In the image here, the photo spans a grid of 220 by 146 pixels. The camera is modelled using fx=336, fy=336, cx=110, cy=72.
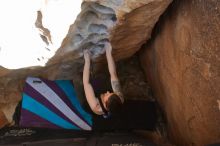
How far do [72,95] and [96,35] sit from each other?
0.94 m

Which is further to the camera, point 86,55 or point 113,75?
point 86,55

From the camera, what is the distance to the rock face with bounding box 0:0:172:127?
2787 millimetres

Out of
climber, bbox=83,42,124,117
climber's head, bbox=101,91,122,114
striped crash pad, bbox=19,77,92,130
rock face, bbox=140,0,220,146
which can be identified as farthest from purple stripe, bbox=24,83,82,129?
rock face, bbox=140,0,220,146

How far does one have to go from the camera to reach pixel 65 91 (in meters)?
3.71

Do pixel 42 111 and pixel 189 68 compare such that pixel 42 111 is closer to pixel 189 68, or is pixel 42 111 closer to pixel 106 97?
pixel 106 97

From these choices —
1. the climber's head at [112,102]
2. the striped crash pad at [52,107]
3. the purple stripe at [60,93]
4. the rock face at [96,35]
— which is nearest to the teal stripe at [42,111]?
the striped crash pad at [52,107]

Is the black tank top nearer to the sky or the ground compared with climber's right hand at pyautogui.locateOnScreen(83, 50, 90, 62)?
nearer to the ground

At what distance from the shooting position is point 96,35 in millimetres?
3113

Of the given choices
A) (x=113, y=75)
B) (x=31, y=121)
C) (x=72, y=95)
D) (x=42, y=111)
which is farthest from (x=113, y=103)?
(x=31, y=121)

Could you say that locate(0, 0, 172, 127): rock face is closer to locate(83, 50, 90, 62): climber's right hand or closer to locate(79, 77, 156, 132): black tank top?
locate(83, 50, 90, 62): climber's right hand

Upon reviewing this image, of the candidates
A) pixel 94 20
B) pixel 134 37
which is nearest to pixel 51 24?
pixel 94 20

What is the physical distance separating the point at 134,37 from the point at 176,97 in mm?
737

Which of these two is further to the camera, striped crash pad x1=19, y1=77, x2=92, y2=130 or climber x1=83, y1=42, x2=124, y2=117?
striped crash pad x1=19, y1=77, x2=92, y2=130

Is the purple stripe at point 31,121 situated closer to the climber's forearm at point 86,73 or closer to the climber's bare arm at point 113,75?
the climber's forearm at point 86,73
